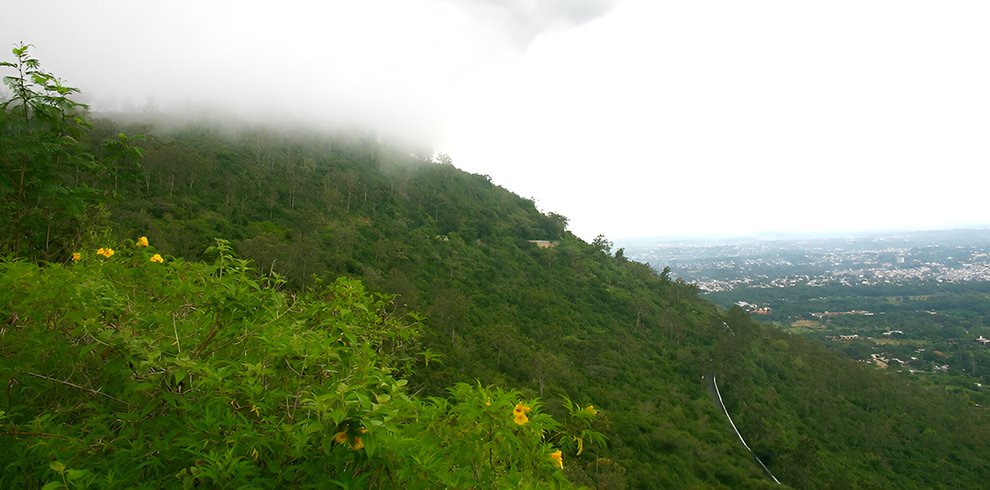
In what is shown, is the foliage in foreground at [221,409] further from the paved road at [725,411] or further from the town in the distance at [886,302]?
the town in the distance at [886,302]

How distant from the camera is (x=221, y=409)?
1.39 meters

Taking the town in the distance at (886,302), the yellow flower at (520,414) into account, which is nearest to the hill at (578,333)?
the yellow flower at (520,414)

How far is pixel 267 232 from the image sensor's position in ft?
72.2

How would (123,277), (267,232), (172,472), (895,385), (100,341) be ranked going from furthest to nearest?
(895,385), (267,232), (123,277), (100,341), (172,472)

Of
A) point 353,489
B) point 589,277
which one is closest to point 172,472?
point 353,489

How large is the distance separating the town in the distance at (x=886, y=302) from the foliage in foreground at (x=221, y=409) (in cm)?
4231

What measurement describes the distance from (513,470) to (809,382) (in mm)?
35259

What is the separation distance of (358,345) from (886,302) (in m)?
87.8

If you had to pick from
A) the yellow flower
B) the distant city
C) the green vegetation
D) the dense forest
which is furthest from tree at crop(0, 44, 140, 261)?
the distant city

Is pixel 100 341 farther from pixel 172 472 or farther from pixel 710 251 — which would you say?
pixel 710 251

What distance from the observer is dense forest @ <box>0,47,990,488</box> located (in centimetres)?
134

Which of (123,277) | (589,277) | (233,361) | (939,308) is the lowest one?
(939,308)

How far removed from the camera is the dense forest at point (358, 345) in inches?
52.9

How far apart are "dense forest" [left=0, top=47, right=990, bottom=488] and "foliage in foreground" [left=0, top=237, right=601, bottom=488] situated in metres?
0.01
